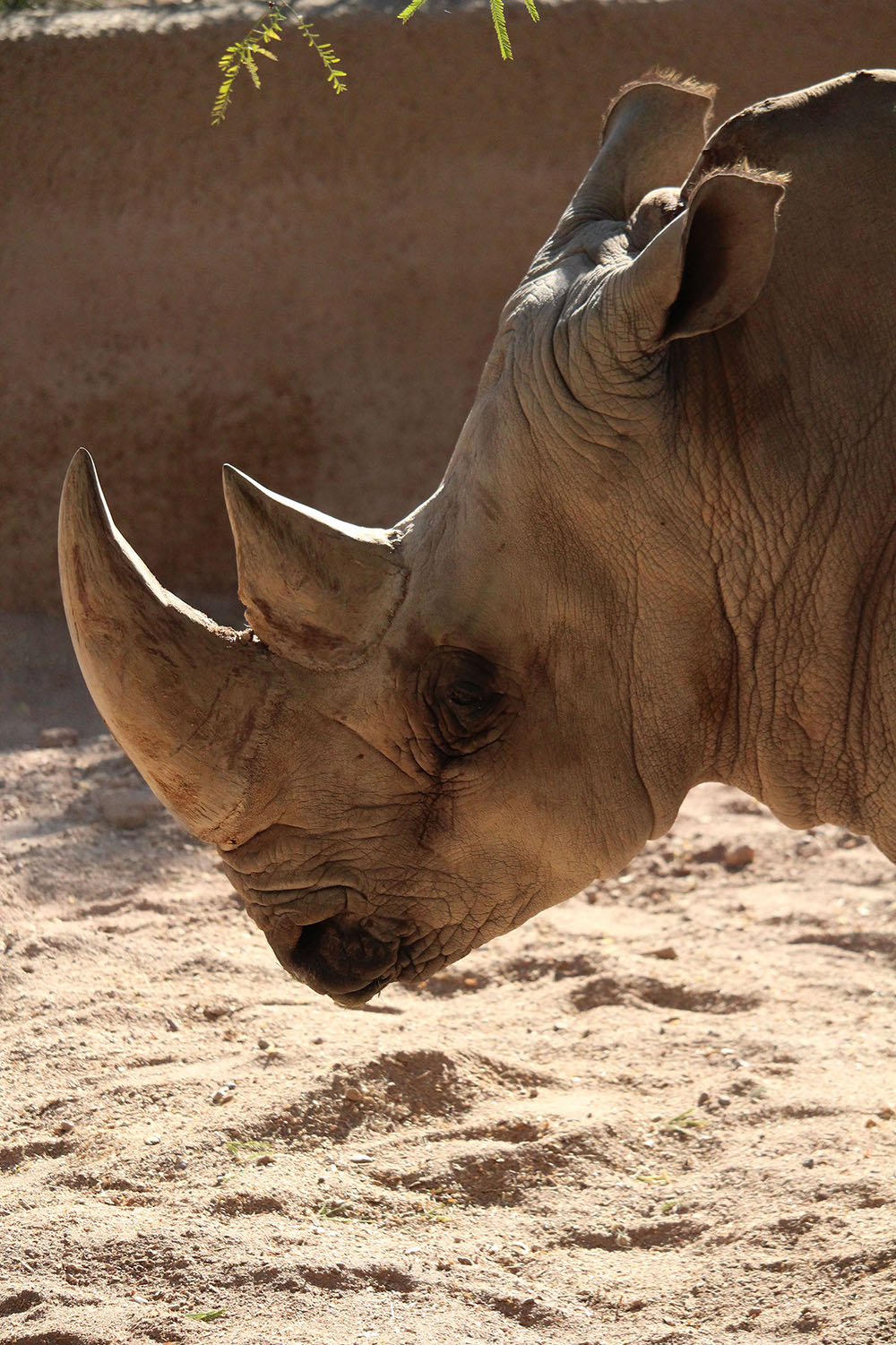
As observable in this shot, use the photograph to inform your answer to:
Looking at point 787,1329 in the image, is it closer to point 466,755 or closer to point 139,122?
point 466,755

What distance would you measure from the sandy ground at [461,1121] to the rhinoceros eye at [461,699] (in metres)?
1.21

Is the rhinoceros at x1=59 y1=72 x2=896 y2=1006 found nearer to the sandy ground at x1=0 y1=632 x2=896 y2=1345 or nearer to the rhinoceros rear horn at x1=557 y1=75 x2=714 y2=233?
the rhinoceros rear horn at x1=557 y1=75 x2=714 y2=233

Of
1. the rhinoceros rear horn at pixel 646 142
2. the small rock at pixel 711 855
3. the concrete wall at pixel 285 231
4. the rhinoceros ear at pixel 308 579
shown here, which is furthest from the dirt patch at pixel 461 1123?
the concrete wall at pixel 285 231

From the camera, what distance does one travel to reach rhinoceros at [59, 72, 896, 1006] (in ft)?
8.87

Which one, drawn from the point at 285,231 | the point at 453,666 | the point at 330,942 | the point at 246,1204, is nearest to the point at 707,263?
the point at 453,666

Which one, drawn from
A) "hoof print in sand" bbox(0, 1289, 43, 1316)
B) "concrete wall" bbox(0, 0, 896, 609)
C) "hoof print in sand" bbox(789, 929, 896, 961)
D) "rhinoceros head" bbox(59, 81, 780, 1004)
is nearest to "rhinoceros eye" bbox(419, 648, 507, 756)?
"rhinoceros head" bbox(59, 81, 780, 1004)

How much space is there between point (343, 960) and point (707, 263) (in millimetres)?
1487

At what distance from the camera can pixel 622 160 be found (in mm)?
3436

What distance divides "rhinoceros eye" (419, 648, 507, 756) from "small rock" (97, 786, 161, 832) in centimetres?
374

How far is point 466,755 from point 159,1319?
1331mm

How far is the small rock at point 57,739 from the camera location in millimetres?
7172

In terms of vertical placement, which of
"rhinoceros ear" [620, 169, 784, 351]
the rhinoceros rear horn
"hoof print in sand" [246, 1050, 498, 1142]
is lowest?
"hoof print in sand" [246, 1050, 498, 1142]

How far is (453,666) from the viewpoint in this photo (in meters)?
2.86

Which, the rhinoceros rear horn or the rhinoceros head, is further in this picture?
the rhinoceros rear horn
